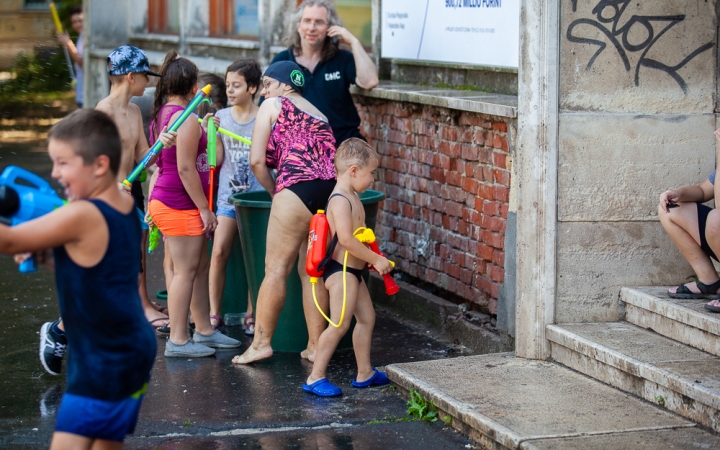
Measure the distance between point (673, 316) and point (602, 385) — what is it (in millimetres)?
543

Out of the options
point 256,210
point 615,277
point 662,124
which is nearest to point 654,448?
point 615,277

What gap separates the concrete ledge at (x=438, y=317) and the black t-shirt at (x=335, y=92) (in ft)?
4.06

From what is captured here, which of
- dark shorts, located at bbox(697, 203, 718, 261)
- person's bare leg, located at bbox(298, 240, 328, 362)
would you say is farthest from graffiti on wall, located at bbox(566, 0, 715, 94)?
person's bare leg, located at bbox(298, 240, 328, 362)

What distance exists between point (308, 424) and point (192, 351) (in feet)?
4.93

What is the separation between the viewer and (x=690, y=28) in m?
5.41

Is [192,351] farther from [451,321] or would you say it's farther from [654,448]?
[654,448]

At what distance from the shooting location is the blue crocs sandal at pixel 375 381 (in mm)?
5473

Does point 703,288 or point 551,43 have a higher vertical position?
point 551,43

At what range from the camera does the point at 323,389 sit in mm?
5289

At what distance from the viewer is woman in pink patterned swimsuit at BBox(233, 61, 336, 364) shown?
5641 millimetres

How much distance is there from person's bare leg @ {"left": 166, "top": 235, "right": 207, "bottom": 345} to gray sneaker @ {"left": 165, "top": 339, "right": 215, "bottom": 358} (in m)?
0.03

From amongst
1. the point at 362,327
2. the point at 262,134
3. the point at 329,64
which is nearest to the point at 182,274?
the point at 262,134

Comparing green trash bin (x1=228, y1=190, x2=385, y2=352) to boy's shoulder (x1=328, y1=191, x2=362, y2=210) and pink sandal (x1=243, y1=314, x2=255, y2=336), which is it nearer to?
pink sandal (x1=243, y1=314, x2=255, y2=336)

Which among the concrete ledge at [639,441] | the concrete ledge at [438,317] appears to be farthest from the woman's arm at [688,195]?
the concrete ledge at [639,441]
